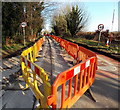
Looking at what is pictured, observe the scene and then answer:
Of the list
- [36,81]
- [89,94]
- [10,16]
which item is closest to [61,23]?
[10,16]

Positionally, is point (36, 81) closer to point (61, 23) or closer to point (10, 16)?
point (10, 16)

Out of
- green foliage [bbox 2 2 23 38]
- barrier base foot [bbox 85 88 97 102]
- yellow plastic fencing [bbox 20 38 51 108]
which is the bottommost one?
barrier base foot [bbox 85 88 97 102]

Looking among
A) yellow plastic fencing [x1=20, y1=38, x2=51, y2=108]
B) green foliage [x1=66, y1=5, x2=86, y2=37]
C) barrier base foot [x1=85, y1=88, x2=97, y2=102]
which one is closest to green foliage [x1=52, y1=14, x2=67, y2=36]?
green foliage [x1=66, y1=5, x2=86, y2=37]

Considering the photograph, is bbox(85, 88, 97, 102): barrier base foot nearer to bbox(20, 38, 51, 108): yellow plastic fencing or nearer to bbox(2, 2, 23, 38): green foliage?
bbox(20, 38, 51, 108): yellow plastic fencing

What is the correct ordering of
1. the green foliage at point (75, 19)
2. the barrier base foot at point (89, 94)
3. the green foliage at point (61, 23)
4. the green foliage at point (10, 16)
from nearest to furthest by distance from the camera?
the barrier base foot at point (89, 94) < the green foliage at point (10, 16) < the green foliage at point (75, 19) < the green foliage at point (61, 23)

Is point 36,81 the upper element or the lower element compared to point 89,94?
upper

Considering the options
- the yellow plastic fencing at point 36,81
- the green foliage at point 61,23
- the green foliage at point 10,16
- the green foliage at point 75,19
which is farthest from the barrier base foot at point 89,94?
the green foliage at point 61,23

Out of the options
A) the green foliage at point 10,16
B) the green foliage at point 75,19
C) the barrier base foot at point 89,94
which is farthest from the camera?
the green foliage at point 75,19

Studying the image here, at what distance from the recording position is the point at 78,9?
3262 cm

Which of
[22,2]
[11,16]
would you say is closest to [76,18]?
[22,2]

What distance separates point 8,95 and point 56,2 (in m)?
22.1

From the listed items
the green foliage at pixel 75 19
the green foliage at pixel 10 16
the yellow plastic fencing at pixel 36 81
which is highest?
the green foliage at pixel 75 19

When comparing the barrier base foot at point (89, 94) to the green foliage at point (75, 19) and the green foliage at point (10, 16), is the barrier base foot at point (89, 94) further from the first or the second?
the green foliage at point (75, 19)

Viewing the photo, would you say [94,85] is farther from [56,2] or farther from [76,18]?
[76,18]
